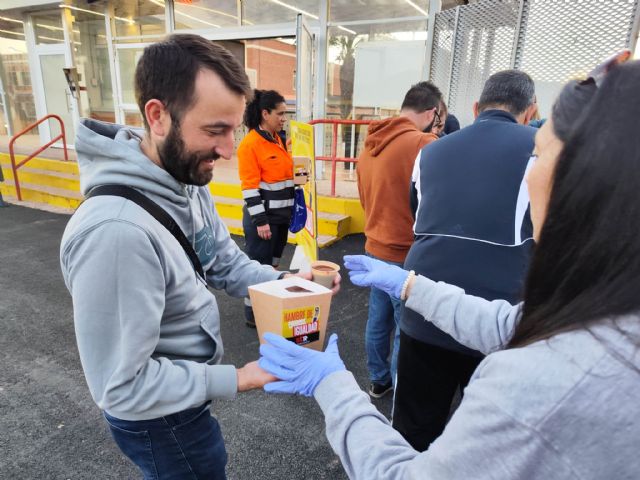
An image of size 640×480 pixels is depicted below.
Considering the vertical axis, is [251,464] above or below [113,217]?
below

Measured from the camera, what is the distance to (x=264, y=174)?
3562mm

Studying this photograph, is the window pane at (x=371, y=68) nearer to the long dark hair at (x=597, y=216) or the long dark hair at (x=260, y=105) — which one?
the long dark hair at (x=260, y=105)

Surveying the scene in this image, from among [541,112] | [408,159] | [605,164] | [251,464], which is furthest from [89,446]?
[541,112]

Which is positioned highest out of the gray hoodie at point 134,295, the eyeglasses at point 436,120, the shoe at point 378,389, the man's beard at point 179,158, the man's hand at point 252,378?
the eyeglasses at point 436,120

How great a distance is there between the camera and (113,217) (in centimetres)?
99

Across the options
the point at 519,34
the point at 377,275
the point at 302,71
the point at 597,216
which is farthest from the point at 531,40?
the point at 597,216

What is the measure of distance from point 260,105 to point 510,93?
7.23ft

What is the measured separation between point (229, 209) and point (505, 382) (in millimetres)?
6289

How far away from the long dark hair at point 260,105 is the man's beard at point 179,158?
2357 millimetres

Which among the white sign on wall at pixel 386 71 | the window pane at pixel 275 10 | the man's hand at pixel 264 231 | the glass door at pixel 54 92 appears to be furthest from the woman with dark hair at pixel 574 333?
the glass door at pixel 54 92

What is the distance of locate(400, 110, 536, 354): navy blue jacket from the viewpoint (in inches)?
64.8

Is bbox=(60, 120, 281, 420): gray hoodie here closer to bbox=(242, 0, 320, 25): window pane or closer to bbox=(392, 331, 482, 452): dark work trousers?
bbox=(392, 331, 482, 452): dark work trousers

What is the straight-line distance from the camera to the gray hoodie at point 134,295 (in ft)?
3.20

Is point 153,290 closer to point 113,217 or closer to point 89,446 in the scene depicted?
point 113,217
